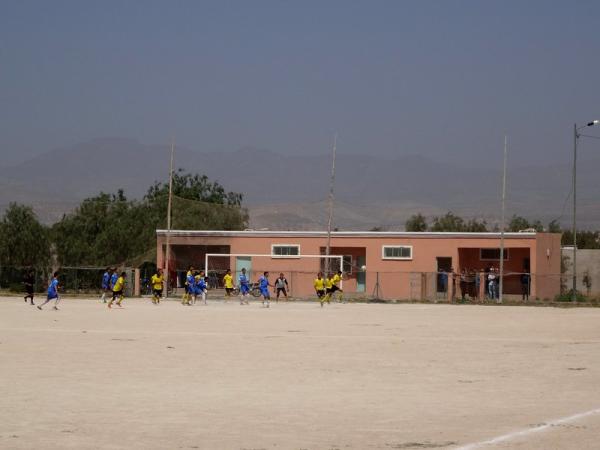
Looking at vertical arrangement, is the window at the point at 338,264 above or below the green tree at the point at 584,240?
below

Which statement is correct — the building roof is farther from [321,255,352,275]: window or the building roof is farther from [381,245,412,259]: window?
[321,255,352,275]: window

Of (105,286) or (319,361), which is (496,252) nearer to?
(105,286)

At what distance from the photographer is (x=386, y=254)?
2665 inches

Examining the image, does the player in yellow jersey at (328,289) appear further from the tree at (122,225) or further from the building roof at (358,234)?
the tree at (122,225)

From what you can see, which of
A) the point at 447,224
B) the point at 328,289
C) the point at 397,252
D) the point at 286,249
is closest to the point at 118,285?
the point at 328,289

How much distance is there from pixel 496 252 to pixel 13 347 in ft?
156

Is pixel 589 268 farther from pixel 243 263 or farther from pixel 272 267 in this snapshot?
pixel 243 263

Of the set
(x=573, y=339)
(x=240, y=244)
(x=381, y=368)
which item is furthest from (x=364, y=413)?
(x=240, y=244)

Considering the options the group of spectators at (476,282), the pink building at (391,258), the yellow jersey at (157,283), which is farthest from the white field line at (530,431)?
the pink building at (391,258)

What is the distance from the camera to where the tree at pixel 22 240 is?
79.4 metres

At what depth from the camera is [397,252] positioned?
6744 cm

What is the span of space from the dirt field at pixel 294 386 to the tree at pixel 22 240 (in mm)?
45249

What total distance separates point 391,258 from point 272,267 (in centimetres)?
693

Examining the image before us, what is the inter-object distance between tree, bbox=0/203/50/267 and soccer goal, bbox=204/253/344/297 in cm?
1617
